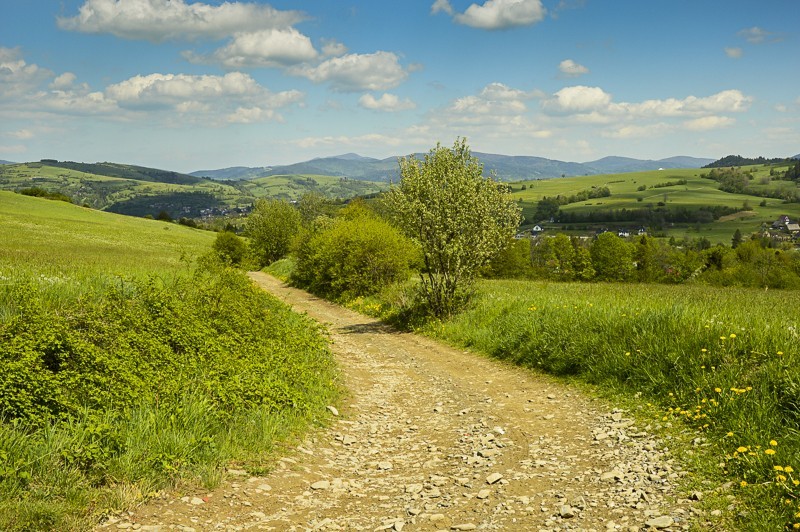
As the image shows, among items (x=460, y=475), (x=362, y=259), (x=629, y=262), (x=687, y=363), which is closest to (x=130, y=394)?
(x=460, y=475)

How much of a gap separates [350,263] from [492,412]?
24.1 metres

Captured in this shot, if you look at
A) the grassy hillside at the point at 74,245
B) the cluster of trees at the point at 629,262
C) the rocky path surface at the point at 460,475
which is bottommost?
the cluster of trees at the point at 629,262

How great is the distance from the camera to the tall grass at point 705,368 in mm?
6113

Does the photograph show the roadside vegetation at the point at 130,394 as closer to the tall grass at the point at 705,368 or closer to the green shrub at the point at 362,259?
the tall grass at the point at 705,368

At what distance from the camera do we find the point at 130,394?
746 cm

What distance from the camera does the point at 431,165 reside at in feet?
69.9

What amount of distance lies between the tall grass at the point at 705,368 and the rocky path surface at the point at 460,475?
780mm

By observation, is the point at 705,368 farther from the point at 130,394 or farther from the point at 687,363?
the point at 130,394

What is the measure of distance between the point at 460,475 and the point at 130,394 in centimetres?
509

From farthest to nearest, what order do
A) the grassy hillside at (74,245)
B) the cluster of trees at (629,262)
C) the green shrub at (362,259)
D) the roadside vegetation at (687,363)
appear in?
the cluster of trees at (629,262) → the green shrub at (362,259) → the grassy hillside at (74,245) → the roadside vegetation at (687,363)

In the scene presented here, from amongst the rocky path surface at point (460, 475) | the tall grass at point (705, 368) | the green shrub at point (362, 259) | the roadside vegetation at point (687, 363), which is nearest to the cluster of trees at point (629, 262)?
the green shrub at point (362, 259)

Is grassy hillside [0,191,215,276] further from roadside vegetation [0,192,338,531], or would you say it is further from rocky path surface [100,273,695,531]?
rocky path surface [100,273,695,531]

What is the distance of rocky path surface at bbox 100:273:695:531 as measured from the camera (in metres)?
5.89

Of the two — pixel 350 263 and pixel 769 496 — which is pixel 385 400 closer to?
pixel 769 496
